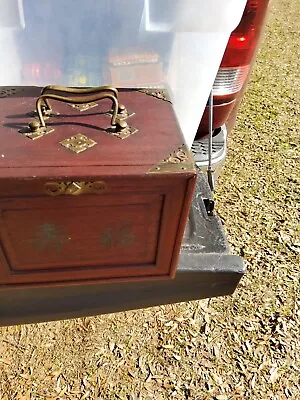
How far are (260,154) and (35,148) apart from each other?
73.0 inches

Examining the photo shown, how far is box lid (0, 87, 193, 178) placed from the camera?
0.79 m

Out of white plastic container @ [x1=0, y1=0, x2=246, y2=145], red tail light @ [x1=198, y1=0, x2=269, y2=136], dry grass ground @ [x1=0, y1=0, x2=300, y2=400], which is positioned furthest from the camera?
dry grass ground @ [x1=0, y1=0, x2=300, y2=400]

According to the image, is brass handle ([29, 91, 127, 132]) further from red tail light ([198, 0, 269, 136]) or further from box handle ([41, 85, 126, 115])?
red tail light ([198, 0, 269, 136])

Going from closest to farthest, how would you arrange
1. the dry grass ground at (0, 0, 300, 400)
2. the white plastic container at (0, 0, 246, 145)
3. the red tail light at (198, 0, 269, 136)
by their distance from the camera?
the white plastic container at (0, 0, 246, 145), the red tail light at (198, 0, 269, 136), the dry grass ground at (0, 0, 300, 400)

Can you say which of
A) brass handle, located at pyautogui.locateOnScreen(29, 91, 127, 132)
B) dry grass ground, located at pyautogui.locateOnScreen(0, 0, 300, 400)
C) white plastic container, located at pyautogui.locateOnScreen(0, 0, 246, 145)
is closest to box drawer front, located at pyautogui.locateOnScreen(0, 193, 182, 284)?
brass handle, located at pyautogui.locateOnScreen(29, 91, 127, 132)

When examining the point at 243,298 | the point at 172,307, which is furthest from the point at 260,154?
the point at 172,307

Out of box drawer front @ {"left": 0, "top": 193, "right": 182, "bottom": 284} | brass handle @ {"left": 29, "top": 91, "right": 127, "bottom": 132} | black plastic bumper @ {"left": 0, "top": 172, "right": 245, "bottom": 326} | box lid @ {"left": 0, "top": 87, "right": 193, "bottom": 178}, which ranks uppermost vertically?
brass handle @ {"left": 29, "top": 91, "right": 127, "bottom": 132}

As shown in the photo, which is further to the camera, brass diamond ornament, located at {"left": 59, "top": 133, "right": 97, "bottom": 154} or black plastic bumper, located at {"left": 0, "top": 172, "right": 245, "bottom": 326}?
black plastic bumper, located at {"left": 0, "top": 172, "right": 245, "bottom": 326}

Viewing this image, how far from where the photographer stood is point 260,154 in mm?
2457

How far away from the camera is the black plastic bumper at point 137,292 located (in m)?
0.99

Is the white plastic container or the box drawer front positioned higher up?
the white plastic container

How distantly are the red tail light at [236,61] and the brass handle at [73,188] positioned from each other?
60 cm

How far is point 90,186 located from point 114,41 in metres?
0.37

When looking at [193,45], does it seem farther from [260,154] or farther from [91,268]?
[260,154]
